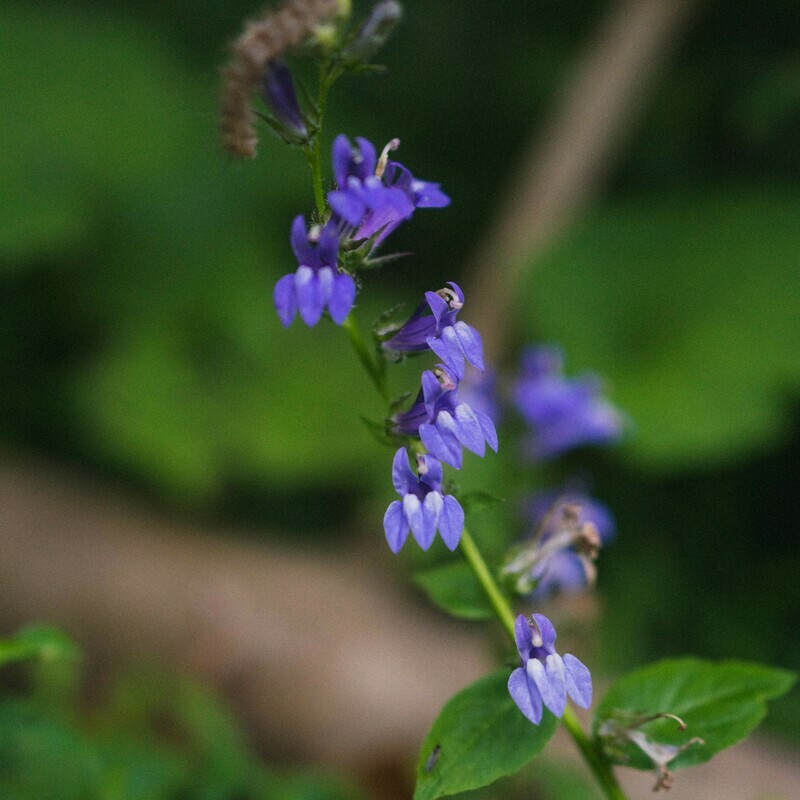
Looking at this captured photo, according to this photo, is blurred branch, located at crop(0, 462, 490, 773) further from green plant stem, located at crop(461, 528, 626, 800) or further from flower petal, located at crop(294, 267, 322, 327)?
flower petal, located at crop(294, 267, 322, 327)

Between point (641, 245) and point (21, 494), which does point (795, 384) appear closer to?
point (641, 245)

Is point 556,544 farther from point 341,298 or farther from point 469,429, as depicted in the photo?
point 341,298

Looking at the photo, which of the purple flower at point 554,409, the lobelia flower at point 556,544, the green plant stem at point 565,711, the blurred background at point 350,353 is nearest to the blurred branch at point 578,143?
the blurred background at point 350,353

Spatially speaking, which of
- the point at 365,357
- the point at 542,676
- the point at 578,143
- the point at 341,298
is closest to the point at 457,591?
the point at 542,676

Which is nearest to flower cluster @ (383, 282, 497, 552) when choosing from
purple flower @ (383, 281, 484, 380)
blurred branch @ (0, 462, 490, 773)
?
purple flower @ (383, 281, 484, 380)

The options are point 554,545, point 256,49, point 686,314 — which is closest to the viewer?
point 256,49

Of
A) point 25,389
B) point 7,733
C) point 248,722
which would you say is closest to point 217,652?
point 248,722
